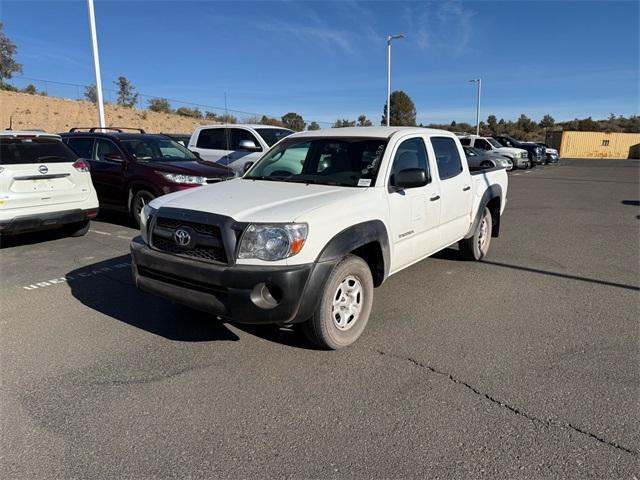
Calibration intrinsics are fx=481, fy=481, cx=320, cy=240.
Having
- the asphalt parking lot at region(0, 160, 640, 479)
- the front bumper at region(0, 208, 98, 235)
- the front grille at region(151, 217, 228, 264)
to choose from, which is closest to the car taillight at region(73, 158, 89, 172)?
the front bumper at region(0, 208, 98, 235)

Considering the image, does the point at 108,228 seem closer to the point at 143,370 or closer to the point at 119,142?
the point at 119,142

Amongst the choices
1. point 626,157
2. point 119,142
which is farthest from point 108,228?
point 626,157

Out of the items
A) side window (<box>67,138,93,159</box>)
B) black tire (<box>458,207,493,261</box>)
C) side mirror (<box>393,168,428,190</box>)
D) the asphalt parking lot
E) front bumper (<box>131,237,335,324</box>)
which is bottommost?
the asphalt parking lot

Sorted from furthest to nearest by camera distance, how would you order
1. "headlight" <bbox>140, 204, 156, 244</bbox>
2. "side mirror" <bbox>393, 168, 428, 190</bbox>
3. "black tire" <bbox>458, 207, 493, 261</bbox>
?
"black tire" <bbox>458, 207, 493, 261</bbox>, "side mirror" <bbox>393, 168, 428, 190</bbox>, "headlight" <bbox>140, 204, 156, 244</bbox>

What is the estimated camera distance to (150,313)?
4617 mm

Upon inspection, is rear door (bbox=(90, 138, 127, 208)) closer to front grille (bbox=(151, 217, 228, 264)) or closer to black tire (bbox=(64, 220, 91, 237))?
black tire (bbox=(64, 220, 91, 237))

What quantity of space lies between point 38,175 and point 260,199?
4556 mm

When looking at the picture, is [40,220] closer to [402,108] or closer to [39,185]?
[39,185]

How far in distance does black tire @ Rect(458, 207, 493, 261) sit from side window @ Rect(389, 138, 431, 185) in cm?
165

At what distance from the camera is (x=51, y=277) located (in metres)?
5.78

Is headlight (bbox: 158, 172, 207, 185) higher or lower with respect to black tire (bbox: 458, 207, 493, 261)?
higher

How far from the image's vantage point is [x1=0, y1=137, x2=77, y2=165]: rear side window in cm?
665

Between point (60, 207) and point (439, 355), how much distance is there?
5926mm

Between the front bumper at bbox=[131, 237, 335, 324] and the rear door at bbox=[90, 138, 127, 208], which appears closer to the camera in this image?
the front bumper at bbox=[131, 237, 335, 324]
